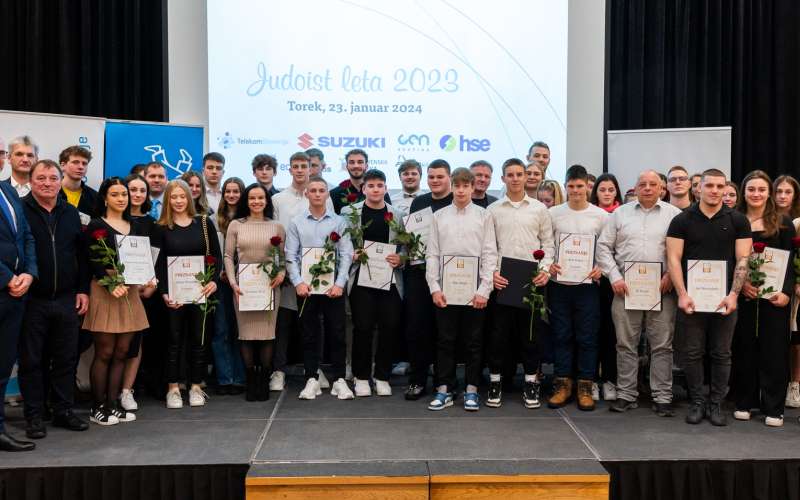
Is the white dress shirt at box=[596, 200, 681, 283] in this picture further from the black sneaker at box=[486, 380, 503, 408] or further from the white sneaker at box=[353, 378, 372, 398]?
the white sneaker at box=[353, 378, 372, 398]

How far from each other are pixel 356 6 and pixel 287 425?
4.01 metres

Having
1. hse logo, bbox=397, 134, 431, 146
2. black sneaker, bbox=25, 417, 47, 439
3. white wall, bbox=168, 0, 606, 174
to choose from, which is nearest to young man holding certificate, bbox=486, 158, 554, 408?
hse logo, bbox=397, 134, 431, 146

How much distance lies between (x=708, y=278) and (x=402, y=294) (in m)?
1.86

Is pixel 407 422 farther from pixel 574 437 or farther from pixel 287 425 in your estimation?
pixel 574 437

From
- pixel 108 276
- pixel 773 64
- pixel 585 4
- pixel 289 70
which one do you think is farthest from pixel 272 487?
pixel 773 64

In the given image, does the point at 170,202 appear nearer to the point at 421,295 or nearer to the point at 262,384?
the point at 262,384

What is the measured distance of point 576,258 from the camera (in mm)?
4020

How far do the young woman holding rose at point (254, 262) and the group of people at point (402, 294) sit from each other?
0.04 feet

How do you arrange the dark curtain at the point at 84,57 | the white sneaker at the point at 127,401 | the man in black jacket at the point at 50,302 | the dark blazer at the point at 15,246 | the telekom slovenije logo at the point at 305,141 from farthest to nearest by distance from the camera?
the dark curtain at the point at 84,57
the telekom slovenije logo at the point at 305,141
the white sneaker at the point at 127,401
the man in black jacket at the point at 50,302
the dark blazer at the point at 15,246

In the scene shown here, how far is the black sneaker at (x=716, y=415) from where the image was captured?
12.2ft

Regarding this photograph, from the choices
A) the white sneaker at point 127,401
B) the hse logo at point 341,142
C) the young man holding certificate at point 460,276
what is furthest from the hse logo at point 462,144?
the white sneaker at point 127,401

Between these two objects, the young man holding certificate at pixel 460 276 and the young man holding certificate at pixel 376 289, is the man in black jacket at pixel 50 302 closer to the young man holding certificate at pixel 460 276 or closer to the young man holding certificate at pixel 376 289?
the young man holding certificate at pixel 376 289

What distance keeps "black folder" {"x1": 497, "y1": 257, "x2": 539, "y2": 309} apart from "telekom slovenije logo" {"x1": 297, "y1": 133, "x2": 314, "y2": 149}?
2.70m

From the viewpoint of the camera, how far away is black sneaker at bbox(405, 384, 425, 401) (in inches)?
169
